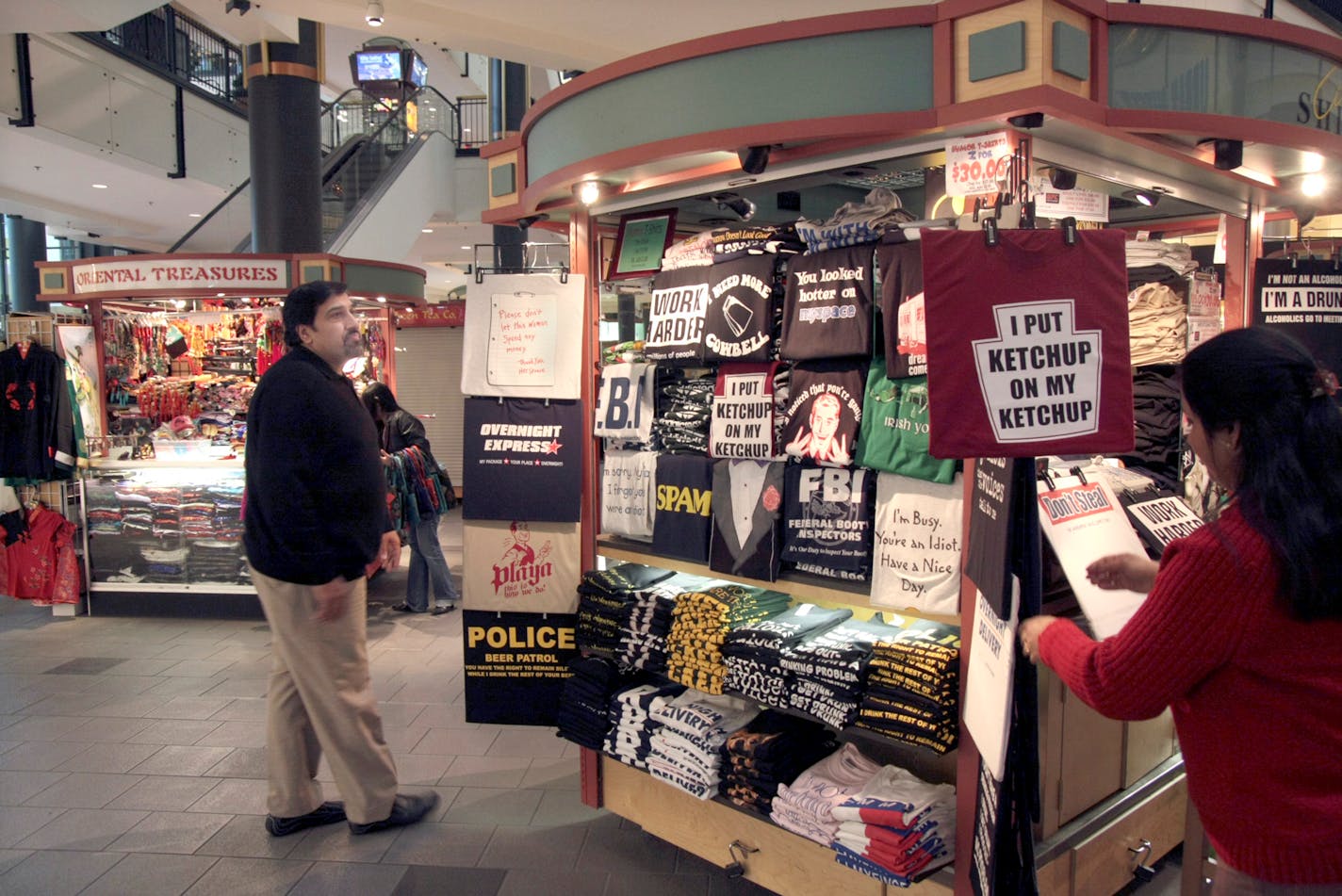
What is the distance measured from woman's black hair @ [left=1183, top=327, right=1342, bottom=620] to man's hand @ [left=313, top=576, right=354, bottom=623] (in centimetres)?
272

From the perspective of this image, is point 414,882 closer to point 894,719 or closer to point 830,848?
point 830,848

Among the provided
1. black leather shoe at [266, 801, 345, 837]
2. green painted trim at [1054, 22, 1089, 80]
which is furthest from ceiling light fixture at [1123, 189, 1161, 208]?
black leather shoe at [266, 801, 345, 837]

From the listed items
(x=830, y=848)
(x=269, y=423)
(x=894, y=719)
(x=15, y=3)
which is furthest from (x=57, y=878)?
(x=15, y=3)

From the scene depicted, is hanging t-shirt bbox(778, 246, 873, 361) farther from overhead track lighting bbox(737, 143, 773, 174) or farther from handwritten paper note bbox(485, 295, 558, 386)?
handwritten paper note bbox(485, 295, 558, 386)

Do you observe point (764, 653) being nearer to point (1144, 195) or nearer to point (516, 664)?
point (516, 664)

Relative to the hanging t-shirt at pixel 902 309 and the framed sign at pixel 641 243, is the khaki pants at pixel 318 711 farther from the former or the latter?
the hanging t-shirt at pixel 902 309

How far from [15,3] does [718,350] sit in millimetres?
7310

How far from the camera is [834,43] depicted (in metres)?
2.45

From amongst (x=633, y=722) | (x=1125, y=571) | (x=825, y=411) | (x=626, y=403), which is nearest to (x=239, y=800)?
(x=633, y=722)

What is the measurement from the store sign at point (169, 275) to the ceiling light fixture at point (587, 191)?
4864mm

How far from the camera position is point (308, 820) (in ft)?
11.6

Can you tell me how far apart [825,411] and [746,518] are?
474 mm

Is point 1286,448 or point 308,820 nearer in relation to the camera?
point 1286,448

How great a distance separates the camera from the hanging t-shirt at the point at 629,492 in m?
3.41
